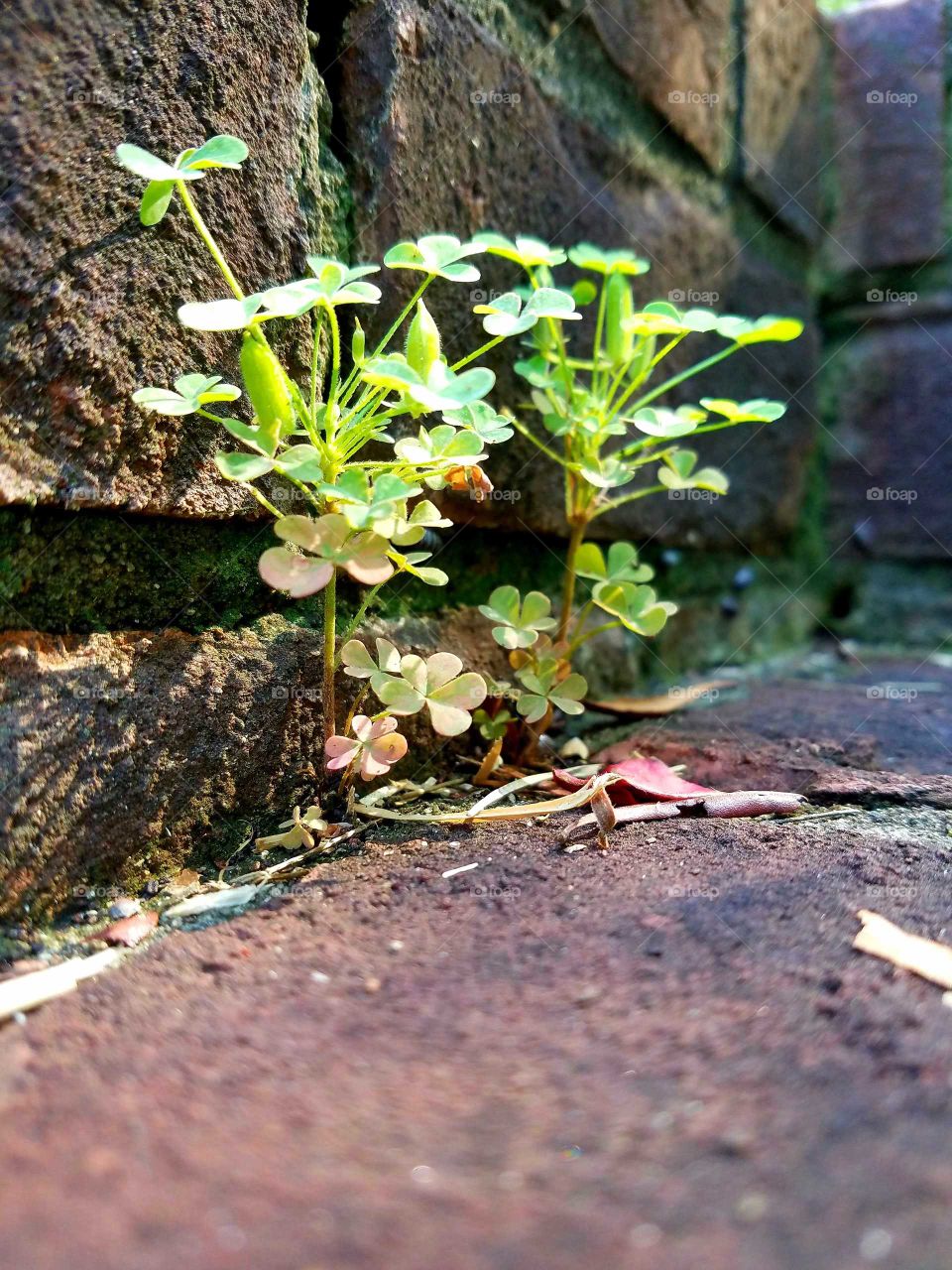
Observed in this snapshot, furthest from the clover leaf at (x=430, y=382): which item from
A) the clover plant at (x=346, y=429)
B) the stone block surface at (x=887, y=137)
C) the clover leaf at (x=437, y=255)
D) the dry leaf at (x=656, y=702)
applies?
the stone block surface at (x=887, y=137)

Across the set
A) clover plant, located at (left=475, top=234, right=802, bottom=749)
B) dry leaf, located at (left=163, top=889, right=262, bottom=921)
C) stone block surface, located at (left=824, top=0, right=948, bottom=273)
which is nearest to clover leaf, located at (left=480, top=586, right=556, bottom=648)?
clover plant, located at (left=475, top=234, right=802, bottom=749)

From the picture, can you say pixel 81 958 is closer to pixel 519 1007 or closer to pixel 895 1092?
pixel 519 1007

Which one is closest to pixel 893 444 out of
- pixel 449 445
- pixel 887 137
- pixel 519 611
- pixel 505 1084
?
pixel 887 137

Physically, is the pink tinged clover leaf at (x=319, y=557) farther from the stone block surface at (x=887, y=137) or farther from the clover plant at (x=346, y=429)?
the stone block surface at (x=887, y=137)

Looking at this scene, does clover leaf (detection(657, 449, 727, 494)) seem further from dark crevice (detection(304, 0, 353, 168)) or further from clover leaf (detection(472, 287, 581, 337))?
dark crevice (detection(304, 0, 353, 168))

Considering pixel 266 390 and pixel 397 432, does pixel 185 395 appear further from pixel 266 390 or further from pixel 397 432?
pixel 397 432

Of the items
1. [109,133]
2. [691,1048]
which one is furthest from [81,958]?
[109,133]
